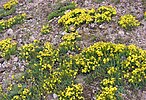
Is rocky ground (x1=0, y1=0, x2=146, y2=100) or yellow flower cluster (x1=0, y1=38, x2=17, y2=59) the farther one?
yellow flower cluster (x1=0, y1=38, x2=17, y2=59)

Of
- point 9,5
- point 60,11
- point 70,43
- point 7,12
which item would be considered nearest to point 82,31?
point 70,43

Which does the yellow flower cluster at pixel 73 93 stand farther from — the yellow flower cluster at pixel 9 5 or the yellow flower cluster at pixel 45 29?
the yellow flower cluster at pixel 9 5

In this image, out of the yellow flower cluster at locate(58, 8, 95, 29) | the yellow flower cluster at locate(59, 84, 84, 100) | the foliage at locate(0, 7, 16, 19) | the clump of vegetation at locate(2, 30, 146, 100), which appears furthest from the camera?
the foliage at locate(0, 7, 16, 19)

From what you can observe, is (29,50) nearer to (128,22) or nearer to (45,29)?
(45,29)

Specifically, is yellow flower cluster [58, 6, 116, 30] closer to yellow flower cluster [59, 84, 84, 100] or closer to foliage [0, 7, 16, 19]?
foliage [0, 7, 16, 19]

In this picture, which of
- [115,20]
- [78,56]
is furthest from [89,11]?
[78,56]

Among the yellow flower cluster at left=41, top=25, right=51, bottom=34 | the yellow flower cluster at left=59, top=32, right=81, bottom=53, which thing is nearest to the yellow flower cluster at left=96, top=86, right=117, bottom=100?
the yellow flower cluster at left=59, top=32, right=81, bottom=53

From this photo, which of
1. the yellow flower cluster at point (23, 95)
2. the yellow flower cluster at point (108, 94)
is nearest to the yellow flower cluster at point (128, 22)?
the yellow flower cluster at point (108, 94)
